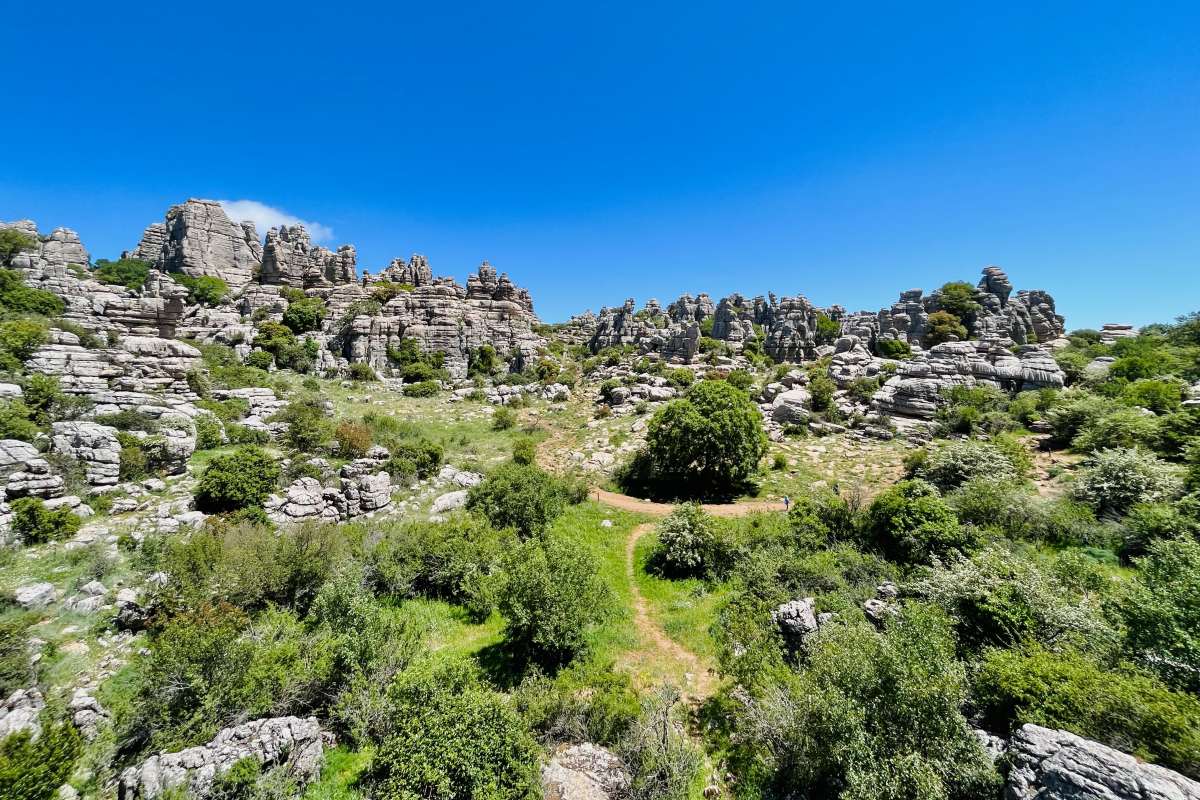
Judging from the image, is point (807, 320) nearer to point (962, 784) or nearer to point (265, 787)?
point (962, 784)

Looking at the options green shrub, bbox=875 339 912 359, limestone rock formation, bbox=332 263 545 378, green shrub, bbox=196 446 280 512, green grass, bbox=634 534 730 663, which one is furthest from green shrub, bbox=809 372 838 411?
green shrub, bbox=196 446 280 512

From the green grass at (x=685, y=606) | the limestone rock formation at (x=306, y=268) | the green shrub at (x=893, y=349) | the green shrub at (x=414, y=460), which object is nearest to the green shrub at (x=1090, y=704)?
the green grass at (x=685, y=606)

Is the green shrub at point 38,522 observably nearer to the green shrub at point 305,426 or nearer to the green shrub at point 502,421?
the green shrub at point 305,426

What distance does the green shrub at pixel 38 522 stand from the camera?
39.2 feet

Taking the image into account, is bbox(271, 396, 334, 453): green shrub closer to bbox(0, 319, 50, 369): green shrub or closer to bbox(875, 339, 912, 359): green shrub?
bbox(0, 319, 50, 369): green shrub

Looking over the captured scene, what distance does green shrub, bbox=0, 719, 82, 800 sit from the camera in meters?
5.21

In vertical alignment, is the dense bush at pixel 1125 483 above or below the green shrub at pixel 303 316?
below

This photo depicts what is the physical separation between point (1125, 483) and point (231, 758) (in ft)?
88.3

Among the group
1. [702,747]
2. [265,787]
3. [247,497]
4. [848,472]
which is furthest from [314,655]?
[848,472]

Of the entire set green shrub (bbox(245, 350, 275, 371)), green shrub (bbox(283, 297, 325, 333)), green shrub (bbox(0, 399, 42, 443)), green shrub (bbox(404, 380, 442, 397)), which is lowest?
green shrub (bbox(0, 399, 42, 443))

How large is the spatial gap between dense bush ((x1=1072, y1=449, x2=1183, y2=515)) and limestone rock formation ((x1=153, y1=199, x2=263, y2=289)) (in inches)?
2963

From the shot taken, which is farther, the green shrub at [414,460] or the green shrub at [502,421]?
the green shrub at [502,421]

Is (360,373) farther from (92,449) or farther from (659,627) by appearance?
(659,627)

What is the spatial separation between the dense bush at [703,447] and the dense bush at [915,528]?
811 cm
